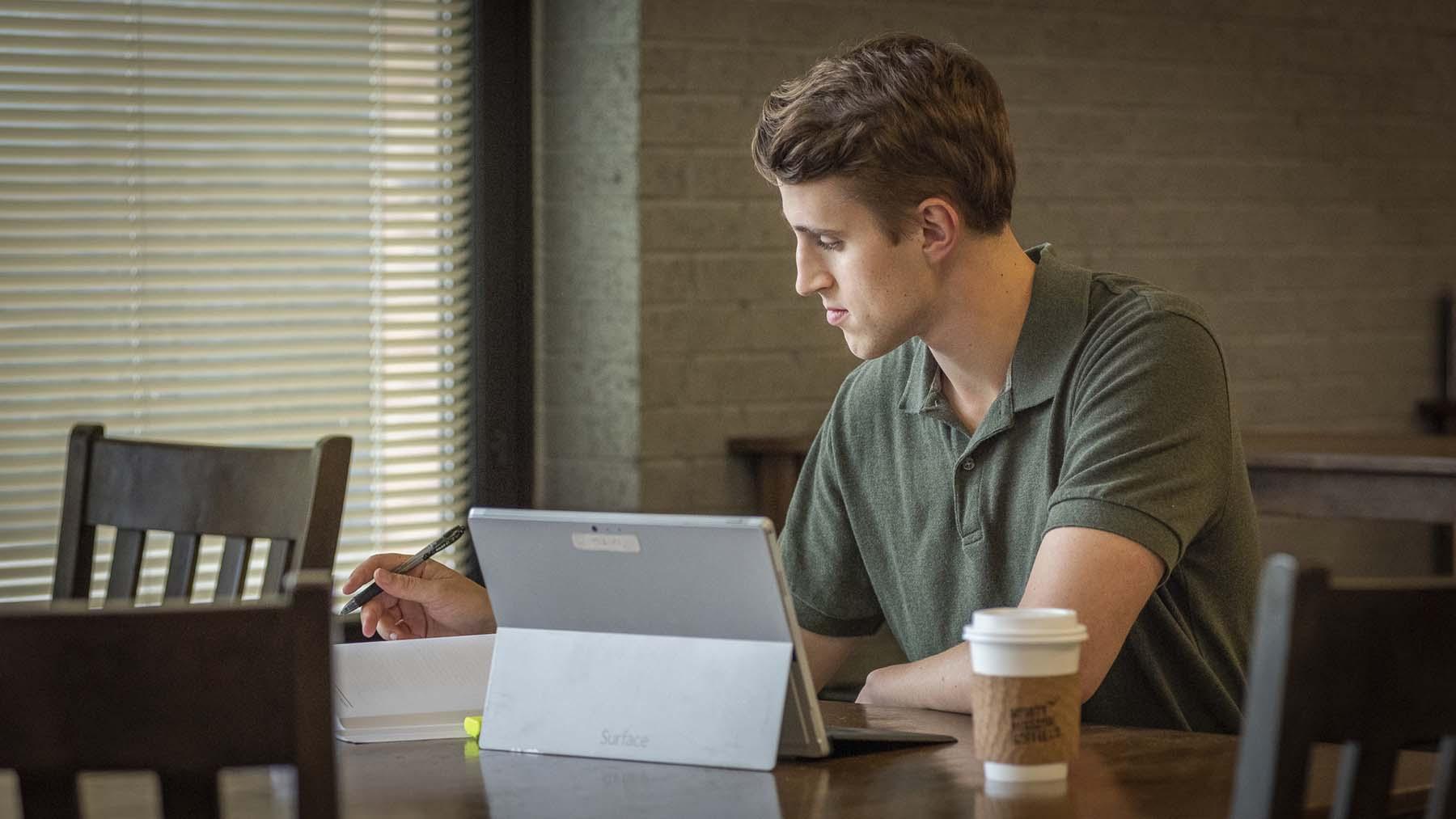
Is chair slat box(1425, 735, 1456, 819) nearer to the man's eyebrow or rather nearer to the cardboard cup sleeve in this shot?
the cardboard cup sleeve

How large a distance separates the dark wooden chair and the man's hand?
664 millimetres

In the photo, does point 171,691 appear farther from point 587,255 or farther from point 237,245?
point 587,255

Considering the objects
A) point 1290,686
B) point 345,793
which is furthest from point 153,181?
point 1290,686

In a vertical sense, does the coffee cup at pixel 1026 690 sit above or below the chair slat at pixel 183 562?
above

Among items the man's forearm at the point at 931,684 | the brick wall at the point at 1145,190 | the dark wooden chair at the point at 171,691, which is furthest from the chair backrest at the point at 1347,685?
the brick wall at the point at 1145,190

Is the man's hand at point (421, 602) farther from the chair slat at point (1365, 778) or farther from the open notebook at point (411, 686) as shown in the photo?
the chair slat at point (1365, 778)

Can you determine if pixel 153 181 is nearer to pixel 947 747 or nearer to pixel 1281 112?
pixel 947 747

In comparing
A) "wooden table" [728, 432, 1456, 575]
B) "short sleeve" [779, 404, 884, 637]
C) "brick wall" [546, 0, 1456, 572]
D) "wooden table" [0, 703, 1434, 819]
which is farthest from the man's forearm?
"brick wall" [546, 0, 1456, 572]

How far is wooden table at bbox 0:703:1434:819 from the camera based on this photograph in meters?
1.13

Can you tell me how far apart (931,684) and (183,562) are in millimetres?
819

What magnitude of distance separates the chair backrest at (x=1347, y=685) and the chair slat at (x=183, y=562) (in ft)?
4.15

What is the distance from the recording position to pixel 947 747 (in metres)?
1.32

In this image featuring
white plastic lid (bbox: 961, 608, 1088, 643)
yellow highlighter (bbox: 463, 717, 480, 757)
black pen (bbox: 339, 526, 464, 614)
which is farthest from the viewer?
black pen (bbox: 339, 526, 464, 614)

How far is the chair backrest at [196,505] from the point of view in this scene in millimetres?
1779
